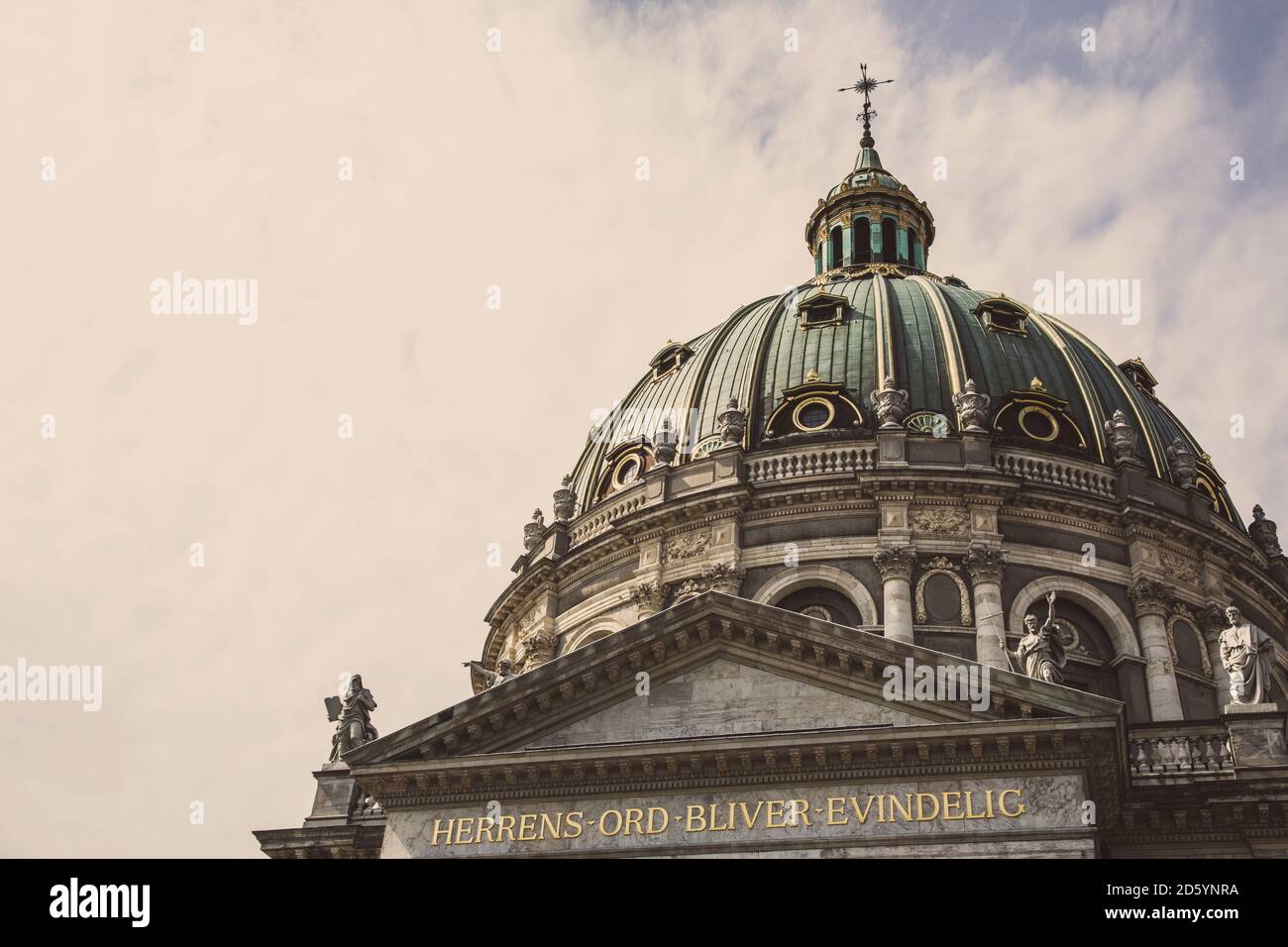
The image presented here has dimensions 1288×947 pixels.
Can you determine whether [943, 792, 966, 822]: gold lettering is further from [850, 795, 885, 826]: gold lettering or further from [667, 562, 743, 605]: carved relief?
[667, 562, 743, 605]: carved relief

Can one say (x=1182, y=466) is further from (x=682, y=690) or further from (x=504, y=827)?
(x=504, y=827)

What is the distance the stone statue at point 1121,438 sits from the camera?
3919 centimetres

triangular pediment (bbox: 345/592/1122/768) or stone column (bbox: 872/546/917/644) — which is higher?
stone column (bbox: 872/546/917/644)

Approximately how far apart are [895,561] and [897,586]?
791mm

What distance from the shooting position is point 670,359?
46.3m

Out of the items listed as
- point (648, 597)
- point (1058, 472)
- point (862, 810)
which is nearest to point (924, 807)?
point (862, 810)

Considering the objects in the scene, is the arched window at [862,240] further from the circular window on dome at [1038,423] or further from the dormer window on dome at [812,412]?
the circular window on dome at [1038,423]

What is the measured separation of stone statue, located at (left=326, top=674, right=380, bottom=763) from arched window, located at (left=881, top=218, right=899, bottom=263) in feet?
100

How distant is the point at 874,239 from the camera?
5347cm

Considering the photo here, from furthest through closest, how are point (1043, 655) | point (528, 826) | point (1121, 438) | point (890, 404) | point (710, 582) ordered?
1. point (1121, 438)
2. point (890, 404)
3. point (710, 582)
4. point (1043, 655)
5. point (528, 826)

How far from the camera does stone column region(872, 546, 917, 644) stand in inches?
1340

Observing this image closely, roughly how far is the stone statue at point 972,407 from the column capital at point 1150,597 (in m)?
5.86
